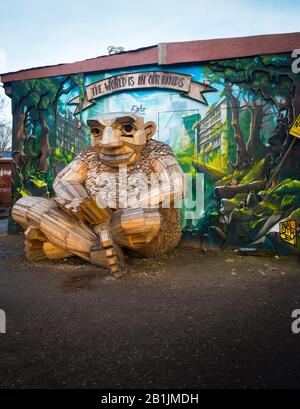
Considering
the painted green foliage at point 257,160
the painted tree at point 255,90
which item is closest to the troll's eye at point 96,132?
the painted green foliage at point 257,160

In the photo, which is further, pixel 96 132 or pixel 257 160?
pixel 257 160

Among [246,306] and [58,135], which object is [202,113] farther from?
[246,306]

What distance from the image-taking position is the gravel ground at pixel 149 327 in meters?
1.39

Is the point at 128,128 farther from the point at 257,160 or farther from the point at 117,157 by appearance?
the point at 257,160

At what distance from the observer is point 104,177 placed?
337cm

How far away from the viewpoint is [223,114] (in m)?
4.12

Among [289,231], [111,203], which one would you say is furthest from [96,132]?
[289,231]

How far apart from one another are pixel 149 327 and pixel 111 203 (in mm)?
1648

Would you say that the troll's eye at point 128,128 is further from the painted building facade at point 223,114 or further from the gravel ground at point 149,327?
the gravel ground at point 149,327

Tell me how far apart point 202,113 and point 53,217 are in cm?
257

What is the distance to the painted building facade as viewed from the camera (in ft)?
12.6

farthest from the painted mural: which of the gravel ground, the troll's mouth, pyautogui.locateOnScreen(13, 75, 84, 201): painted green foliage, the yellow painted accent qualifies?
the troll's mouth

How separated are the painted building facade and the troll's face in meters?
1.25
